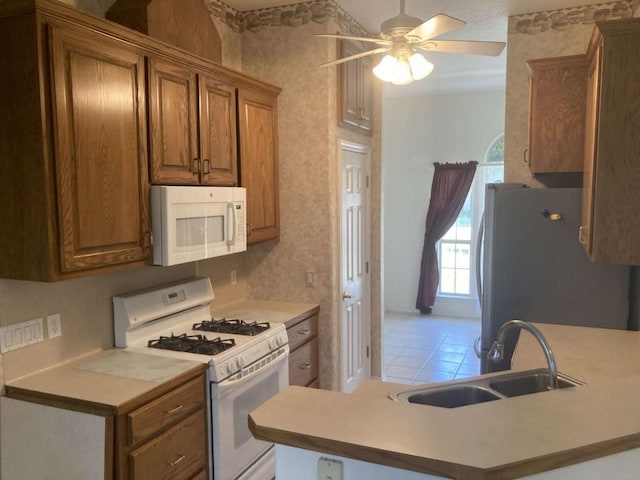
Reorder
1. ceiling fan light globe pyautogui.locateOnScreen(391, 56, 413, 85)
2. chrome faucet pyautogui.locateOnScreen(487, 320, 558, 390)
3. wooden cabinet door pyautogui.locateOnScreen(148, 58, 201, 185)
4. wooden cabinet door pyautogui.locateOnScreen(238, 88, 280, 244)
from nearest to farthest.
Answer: chrome faucet pyautogui.locateOnScreen(487, 320, 558, 390), ceiling fan light globe pyautogui.locateOnScreen(391, 56, 413, 85), wooden cabinet door pyautogui.locateOnScreen(148, 58, 201, 185), wooden cabinet door pyautogui.locateOnScreen(238, 88, 280, 244)

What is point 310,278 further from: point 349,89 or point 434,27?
point 434,27

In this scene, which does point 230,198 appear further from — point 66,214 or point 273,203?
point 66,214

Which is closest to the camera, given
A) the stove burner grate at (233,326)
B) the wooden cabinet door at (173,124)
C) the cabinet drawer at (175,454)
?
the cabinet drawer at (175,454)

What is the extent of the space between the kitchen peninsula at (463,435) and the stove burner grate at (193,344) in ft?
3.34

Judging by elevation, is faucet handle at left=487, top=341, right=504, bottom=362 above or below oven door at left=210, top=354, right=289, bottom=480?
above

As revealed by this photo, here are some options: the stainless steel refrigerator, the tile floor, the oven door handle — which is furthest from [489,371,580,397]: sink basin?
the tile floor

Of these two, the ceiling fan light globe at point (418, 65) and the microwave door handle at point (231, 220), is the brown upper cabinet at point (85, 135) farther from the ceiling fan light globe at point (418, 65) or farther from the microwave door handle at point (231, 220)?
the ceiling fan light globe at point (418, 65)

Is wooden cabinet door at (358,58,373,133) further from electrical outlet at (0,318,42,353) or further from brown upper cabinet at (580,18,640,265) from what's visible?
electrical outlet at (0,318,42,353)

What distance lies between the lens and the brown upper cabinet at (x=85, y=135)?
1987 mm

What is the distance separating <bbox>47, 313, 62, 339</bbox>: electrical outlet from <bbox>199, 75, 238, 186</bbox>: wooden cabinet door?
993 millimetres

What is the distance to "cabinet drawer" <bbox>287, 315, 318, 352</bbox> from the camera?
10.8 feet

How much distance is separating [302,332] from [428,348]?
2.54 metres

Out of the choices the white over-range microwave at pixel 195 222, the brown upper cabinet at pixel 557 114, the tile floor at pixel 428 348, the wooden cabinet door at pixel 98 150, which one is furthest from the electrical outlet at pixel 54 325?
the tile floor at pixel 428 348

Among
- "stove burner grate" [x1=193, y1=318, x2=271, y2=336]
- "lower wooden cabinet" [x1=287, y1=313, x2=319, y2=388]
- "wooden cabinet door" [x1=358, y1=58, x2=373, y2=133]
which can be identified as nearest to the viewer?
"stove burner grate" [x1=193, y1=318, x2=271, y2=336]
